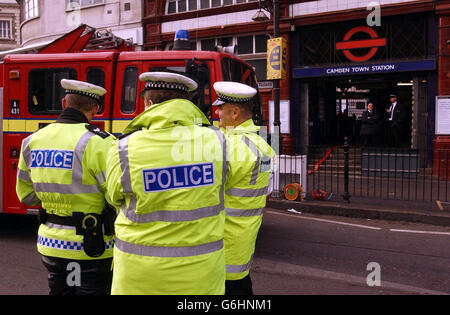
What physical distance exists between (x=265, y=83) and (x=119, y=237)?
1478cm

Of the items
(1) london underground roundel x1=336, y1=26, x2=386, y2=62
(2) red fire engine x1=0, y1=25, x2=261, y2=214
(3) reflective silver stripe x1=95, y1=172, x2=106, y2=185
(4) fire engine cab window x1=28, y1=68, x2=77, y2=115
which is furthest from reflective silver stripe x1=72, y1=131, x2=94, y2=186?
(1) london underground roundel x1=336, y1=26, x2=386, y2=62

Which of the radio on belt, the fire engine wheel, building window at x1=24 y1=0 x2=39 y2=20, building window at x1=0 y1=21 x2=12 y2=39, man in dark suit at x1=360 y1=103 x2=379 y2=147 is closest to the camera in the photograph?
the radio on belt

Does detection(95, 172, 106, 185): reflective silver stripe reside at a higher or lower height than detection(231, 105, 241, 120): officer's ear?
lower

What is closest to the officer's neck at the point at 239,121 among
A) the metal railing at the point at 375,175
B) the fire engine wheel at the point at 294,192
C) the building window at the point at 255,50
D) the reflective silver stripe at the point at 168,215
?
the reflective silver stripe at the point at 168,215

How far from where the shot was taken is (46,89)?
675cm

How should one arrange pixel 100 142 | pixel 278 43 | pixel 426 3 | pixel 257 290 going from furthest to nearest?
pixel 426 3 → pixel 278 43 → pixel 257 290 → pixel 100 142

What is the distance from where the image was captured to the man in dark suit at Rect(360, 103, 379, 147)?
1513 cm

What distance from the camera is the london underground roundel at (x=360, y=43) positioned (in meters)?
14.6

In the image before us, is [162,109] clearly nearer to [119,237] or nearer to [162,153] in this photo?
[162,153]

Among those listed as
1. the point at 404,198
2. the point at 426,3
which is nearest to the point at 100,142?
the point at 404,198

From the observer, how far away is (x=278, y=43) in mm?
11766

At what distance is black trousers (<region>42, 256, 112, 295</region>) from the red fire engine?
386cm

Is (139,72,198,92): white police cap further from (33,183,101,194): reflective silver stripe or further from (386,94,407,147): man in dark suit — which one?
(386,94,407,147): man in dark suit

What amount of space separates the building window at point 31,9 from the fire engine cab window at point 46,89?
57.7 ft
